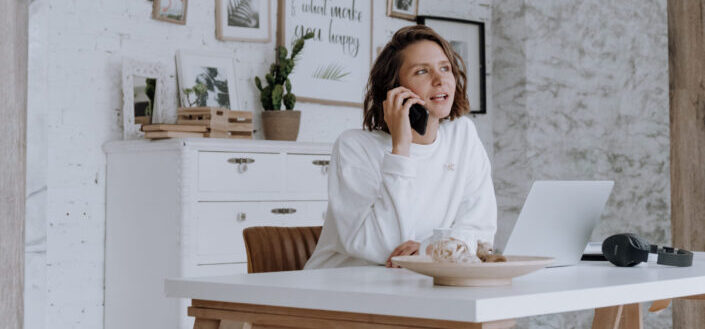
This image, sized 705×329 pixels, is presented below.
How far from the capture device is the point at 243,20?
4445mm

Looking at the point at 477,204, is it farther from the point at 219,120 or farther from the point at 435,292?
the point at 219,120

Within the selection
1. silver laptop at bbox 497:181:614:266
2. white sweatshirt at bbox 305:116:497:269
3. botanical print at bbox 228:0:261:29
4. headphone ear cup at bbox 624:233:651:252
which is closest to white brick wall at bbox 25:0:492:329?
botanical print at bbox 228:0:261:29

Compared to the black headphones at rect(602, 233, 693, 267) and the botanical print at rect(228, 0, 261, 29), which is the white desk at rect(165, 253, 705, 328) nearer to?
the black headphones at rect(602, 233, 693, 267)

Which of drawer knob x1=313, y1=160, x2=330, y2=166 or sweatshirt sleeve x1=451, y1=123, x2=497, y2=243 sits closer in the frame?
sweatshirt sleeve x1=451, y1=123, x2=497, y2=243

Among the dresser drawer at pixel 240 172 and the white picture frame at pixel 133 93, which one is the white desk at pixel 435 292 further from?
the white picture frame at pixel 133 93

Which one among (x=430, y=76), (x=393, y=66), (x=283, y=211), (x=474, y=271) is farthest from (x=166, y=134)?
(x=474, y=271)

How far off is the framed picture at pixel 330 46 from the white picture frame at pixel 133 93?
0.82m

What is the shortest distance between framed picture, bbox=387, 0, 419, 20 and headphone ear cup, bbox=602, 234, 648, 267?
3202 mm

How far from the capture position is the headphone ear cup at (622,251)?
2.09 metres

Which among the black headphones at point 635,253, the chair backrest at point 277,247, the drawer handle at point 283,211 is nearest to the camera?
the black headphones at point 635,253

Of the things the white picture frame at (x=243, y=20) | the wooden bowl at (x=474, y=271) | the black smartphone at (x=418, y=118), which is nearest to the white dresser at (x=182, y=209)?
the white picture frame at (x=243, y=20)

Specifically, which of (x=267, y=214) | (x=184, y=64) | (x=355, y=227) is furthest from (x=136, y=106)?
(x=355, y=227)

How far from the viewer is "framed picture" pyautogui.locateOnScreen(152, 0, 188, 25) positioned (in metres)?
4.09

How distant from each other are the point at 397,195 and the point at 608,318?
2.07 ft
